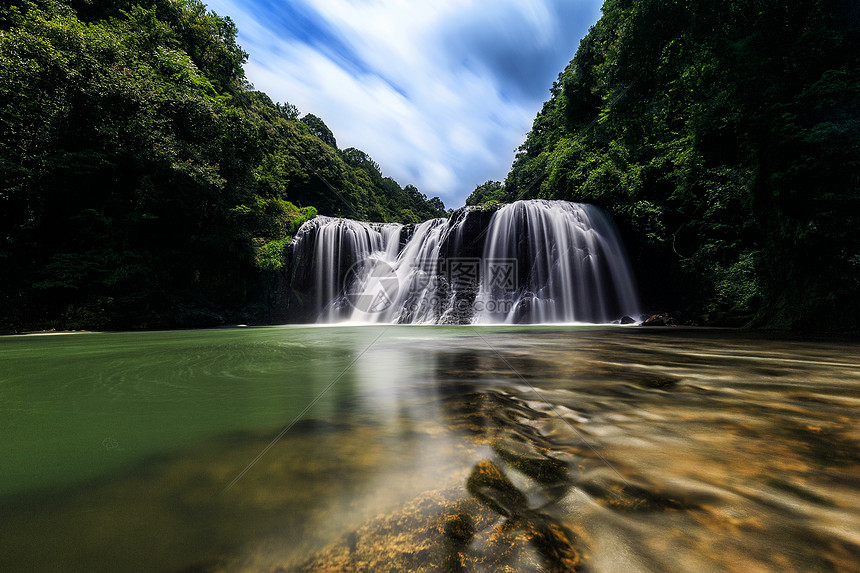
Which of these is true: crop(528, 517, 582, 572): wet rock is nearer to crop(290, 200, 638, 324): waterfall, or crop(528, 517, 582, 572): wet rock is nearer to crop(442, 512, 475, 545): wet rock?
crop(442, 512, 475, 545): wet rock

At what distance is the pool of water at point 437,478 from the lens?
59cm

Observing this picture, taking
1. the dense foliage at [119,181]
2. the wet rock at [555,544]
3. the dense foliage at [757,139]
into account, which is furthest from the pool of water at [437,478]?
the dense foliage at [119,181]

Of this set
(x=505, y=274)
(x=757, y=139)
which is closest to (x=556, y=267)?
(x=505, y=274)

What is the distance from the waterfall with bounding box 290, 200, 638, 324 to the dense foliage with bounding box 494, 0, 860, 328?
2509 mm

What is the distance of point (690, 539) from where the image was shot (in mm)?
611

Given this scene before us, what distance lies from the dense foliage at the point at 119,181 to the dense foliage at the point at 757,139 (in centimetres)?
1358

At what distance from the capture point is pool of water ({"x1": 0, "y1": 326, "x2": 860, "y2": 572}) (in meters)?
0.59

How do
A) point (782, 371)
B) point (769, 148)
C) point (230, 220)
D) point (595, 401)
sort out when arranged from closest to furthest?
point (595, 401)
point (782, 371)
point (769, 148)
point (230, 220)

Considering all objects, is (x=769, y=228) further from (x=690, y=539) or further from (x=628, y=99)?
(x=690, y=539)

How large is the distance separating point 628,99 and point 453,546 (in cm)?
1077

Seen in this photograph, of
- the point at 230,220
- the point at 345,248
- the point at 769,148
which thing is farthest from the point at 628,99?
the point at 230,220

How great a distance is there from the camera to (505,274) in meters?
12.7

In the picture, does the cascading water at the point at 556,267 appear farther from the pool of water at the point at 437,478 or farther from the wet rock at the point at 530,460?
the wet rock at the point at 530,460

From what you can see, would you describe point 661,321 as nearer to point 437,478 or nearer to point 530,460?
point 530,460
